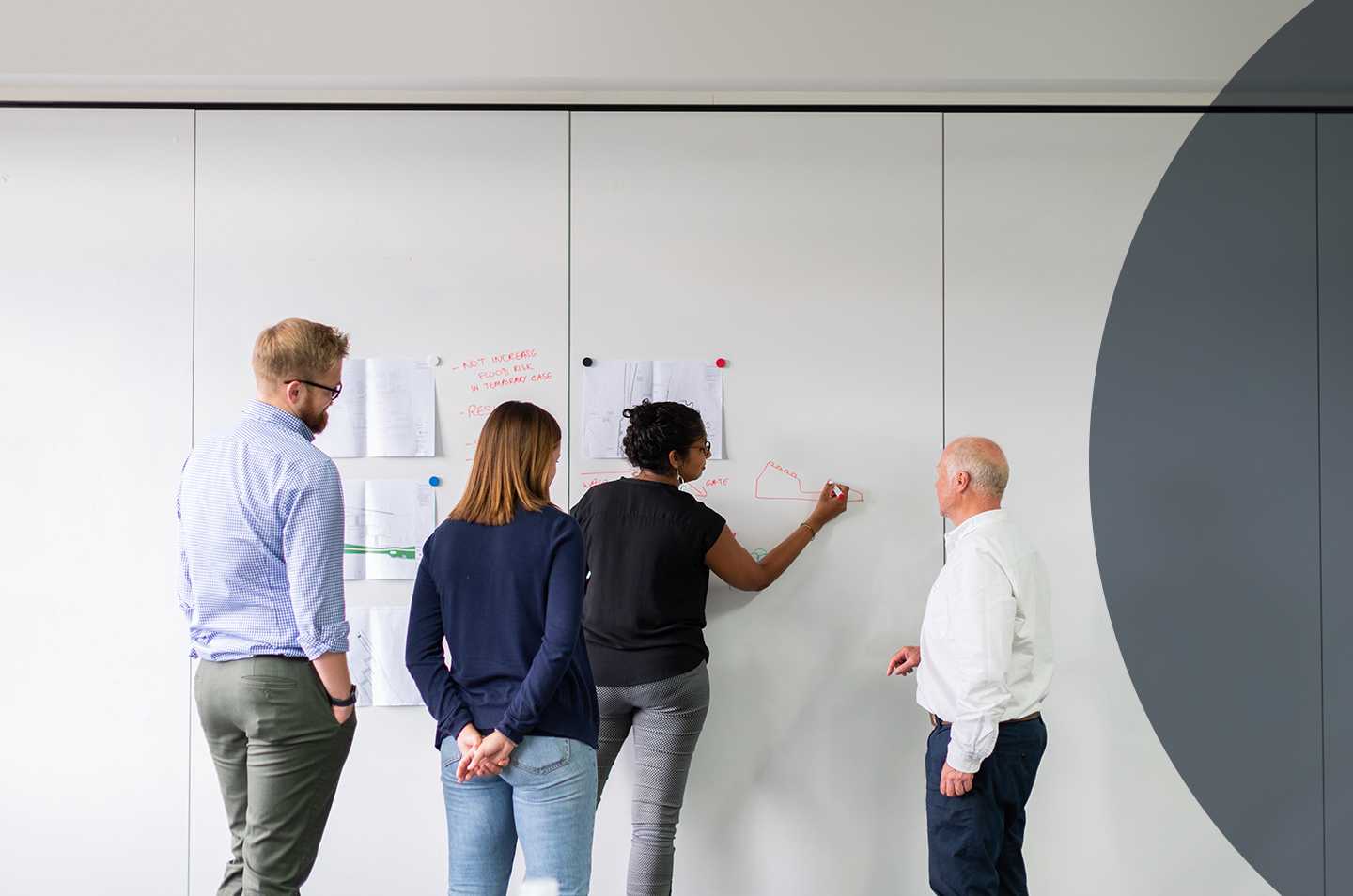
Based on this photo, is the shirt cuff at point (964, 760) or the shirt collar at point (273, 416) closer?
the shirt collar at point (273, 416)

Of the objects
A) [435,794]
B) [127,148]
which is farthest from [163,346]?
[435,794]

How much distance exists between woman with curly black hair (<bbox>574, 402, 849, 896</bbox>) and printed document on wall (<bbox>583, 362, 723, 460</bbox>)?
1.02ft

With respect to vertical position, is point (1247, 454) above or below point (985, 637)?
above

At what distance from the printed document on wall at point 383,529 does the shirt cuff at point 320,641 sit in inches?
36.8

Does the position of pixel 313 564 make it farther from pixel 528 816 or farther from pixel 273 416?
pixel 528 816

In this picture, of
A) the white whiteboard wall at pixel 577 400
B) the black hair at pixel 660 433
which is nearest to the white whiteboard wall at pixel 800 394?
the white whiteboard wall at pixel 577 400

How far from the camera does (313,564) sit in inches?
69.9

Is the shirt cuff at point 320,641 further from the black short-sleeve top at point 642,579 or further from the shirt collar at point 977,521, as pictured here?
the shirt collar at point 977,521

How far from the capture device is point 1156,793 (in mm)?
2754

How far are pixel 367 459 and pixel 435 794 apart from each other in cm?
104

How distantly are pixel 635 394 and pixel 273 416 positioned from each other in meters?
1.15

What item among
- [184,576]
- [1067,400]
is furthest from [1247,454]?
[184,576]

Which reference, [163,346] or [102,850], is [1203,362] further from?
[102,850]

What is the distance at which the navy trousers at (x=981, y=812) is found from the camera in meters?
2.03
